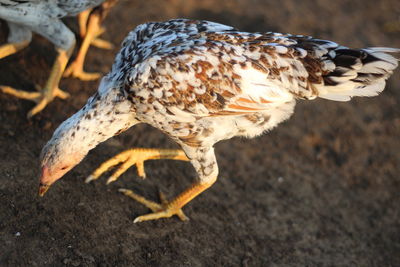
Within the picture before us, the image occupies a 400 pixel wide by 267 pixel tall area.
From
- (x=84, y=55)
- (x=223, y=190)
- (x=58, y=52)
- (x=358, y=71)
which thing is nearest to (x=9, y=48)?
(x=58, y=52)

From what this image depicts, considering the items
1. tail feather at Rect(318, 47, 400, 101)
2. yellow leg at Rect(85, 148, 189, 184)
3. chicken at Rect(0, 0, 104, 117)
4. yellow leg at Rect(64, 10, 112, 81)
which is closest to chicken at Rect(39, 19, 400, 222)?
tail feather at Rect(318, 47, 400, 101)

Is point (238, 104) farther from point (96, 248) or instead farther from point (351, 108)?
point (351, 108)

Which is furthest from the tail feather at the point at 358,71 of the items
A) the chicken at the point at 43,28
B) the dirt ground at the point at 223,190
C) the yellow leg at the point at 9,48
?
the yellow leg at the point at 9,48

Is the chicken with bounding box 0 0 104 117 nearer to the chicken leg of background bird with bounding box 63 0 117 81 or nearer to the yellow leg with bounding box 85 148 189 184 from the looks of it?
the chicken leg of background bird with bounding box 63 0 117 81

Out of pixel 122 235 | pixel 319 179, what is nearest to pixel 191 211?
pixel 122 235

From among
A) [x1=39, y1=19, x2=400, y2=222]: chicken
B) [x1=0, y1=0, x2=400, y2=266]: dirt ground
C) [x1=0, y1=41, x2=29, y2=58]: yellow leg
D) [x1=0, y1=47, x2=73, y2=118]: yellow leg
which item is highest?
[x1=39, y1=19, x2=400, y2=222]: chicken

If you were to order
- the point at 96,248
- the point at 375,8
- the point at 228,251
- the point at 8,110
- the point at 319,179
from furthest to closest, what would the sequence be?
the point at 375,8, the point at 319,179, the point at 8,110, the point at 228,251, the point at 96,248

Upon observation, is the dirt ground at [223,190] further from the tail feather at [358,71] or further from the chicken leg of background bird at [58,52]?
the tail feather at [358,71]

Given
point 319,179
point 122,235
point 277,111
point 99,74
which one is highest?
point 277,111
